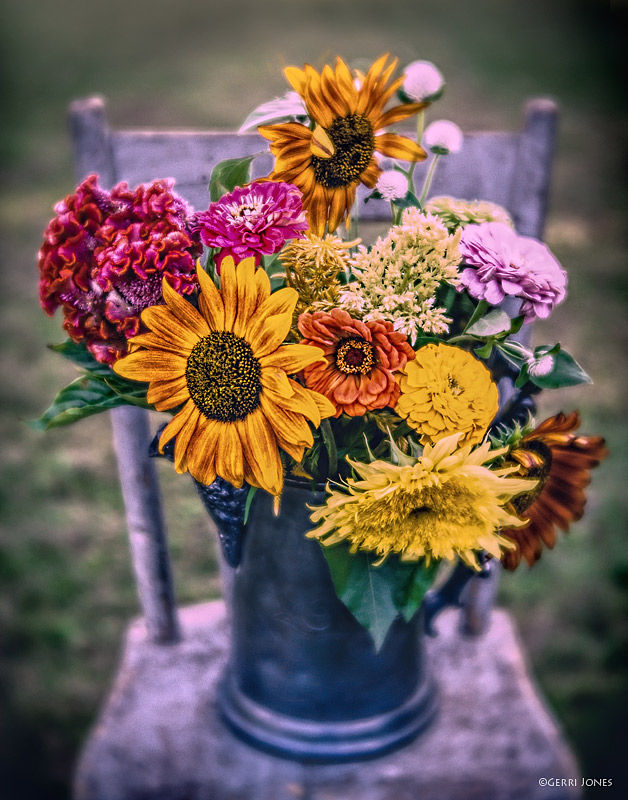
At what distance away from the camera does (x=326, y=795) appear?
809mm

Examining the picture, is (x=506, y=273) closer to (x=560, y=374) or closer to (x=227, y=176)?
(x=560, y=374)

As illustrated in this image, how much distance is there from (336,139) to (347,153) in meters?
0.01

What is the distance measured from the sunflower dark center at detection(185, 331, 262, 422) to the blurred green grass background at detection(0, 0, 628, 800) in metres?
0.21

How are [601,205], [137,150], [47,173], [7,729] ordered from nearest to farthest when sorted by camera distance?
[137,150]
[7,729]
[601,205]
[47,173]

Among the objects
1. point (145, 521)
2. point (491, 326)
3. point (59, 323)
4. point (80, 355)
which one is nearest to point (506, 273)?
point (491, 326)

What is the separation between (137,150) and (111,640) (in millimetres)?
985

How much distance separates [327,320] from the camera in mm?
522

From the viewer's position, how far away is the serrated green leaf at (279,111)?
22.4 inches

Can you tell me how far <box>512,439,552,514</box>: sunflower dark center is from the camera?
1.96 ft

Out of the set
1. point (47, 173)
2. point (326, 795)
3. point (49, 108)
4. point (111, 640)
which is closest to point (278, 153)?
point (326, 795)

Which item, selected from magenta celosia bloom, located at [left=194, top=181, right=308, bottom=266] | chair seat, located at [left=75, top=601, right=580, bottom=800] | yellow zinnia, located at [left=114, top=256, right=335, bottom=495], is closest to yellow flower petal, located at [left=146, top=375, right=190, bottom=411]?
yellow zinnia, located at [left=114, top=256, right=335, bottom=495]

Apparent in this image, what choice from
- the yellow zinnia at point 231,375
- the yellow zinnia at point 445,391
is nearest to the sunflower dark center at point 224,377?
the yellow zinnia at point 231,375

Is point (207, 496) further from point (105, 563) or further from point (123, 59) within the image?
point (123, 59)

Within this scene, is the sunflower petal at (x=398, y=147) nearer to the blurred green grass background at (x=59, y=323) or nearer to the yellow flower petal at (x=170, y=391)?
the blurred green grass background at (x=59, y=323)
